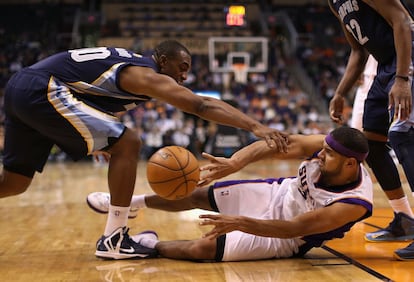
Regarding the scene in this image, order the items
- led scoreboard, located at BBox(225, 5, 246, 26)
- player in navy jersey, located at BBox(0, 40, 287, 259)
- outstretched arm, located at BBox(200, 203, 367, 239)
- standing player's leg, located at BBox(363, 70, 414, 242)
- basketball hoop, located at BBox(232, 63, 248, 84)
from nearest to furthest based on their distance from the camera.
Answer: outstretched arm, located at BBox(200, 203, 367, 239)
player in navy jersey, located at BBox(0, 40, 287, 259)
standing player's leg, located at BBox(363, 70, 414, 242)
basketball hoop, located at BBox(232, 63, 248, 84)
led scoreboard, located at BBox(225, 5, 246, 26)

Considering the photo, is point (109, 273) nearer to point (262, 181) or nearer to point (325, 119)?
point (262, 181)

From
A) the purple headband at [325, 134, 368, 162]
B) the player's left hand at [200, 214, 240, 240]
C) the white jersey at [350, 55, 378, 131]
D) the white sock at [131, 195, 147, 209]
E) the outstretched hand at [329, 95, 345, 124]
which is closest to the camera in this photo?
the player's left hand at [200, 214, 240, 240]

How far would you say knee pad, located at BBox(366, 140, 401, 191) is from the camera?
4.06 m

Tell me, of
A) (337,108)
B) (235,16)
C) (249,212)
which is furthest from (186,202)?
(235,16)

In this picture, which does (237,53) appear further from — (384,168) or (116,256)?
(116,256)

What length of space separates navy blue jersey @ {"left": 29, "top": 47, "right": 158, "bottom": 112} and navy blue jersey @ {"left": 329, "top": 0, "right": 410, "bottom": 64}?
1.34 metres

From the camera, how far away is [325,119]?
1888 cm

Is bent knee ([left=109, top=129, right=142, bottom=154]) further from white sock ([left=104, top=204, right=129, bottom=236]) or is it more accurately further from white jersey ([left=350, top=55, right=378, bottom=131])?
white jersey ([left=350, top=55, right=378, bottom=131])

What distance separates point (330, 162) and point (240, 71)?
15.4 meters

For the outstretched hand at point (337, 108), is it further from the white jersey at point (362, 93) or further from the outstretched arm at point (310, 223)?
the outstretched arm at point (310, 223)

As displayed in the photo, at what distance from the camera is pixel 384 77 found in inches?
149

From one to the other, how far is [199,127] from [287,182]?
1296 centimetres

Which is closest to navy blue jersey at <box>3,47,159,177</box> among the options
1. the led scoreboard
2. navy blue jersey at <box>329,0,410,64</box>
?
navy blue jersey at <box>329,0,410,64</box>

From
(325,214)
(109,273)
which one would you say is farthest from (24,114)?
(325,214)
